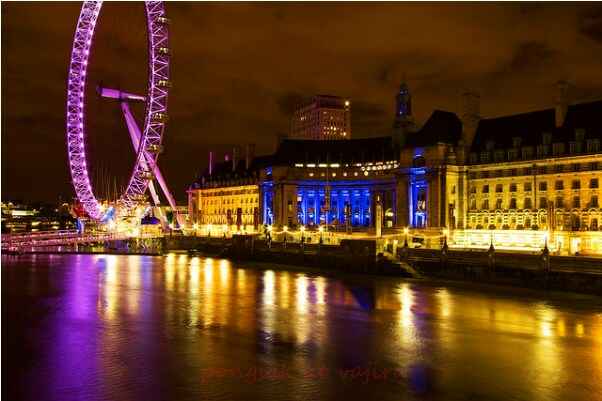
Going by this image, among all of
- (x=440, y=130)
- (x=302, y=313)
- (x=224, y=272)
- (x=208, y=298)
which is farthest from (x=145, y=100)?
(x=302, y=313)

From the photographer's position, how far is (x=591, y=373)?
26.2 meters

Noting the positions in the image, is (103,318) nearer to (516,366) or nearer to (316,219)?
(516,366)

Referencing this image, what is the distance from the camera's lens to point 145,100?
263 feet

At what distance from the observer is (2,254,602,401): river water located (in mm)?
24062

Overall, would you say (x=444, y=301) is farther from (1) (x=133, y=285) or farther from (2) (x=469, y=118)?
(2) (x=469, y=118)

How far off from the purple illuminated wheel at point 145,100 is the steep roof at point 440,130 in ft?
138

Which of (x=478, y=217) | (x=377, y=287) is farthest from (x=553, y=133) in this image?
(x=377, y=287)

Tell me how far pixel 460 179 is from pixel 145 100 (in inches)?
1830

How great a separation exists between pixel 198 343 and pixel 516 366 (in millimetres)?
14969

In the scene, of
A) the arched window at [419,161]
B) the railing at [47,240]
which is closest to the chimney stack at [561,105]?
the arched window at [419,161]

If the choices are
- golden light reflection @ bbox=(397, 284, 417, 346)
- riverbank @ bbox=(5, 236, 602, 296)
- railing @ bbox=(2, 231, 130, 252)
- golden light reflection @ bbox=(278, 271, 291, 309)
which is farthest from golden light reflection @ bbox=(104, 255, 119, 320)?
riverbank @ bbox=(5, 236, 602, 296)

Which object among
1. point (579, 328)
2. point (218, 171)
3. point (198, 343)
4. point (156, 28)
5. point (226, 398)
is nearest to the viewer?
point (226, 398)

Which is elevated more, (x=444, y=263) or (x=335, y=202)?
(x=335, y=202)

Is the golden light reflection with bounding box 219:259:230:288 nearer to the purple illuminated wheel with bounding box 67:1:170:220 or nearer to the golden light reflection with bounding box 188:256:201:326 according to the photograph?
the golden light reflection with bounding box 188:256:201:326
